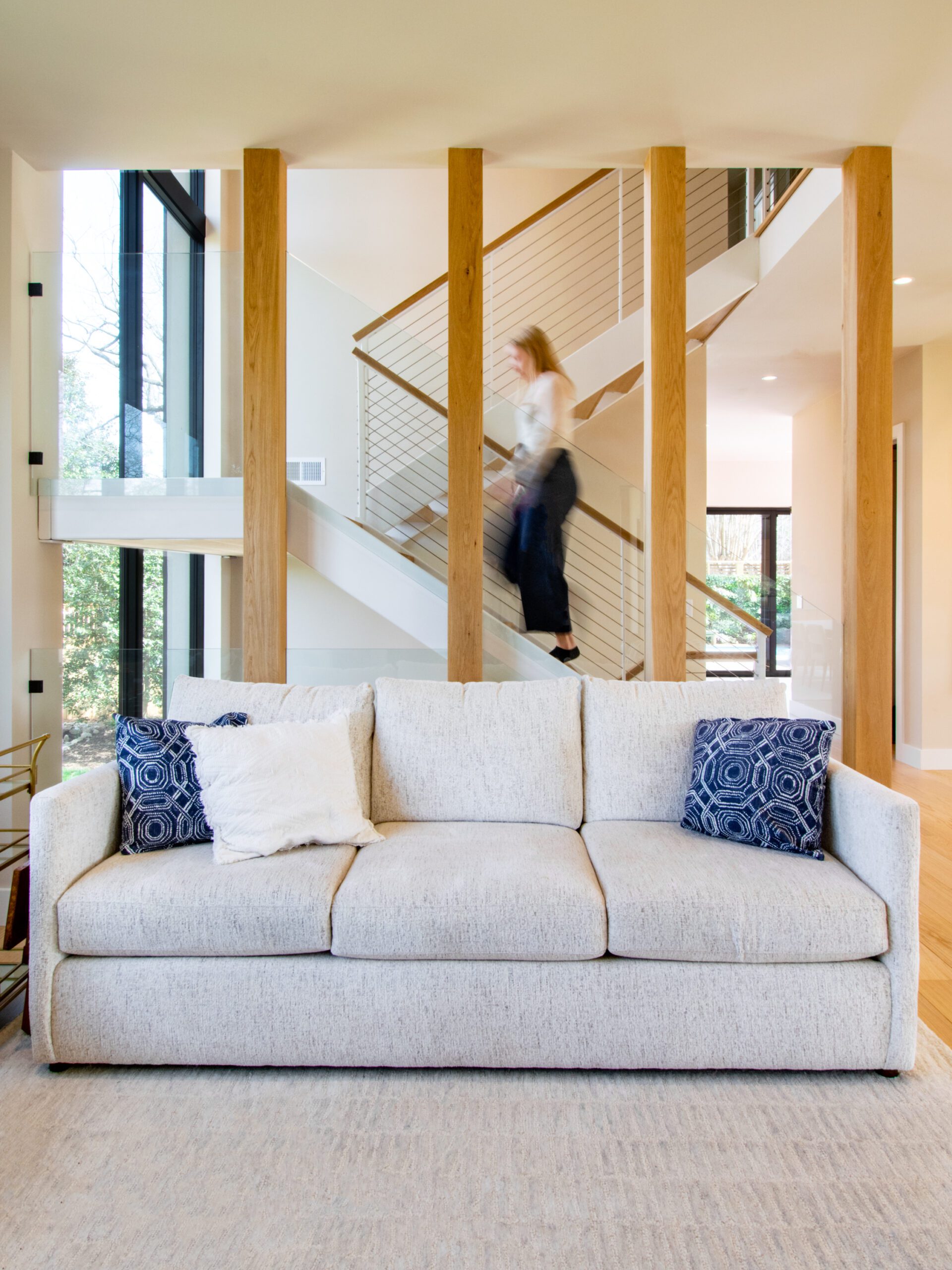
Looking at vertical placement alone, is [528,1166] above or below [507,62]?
below

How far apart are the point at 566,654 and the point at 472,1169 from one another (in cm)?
199

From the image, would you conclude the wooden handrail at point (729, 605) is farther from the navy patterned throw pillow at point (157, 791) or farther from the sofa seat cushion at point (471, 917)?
the navy patterned throw pillow at point (157, 791)

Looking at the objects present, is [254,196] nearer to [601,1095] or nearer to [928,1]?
[928,1]

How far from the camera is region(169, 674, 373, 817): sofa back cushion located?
254cm

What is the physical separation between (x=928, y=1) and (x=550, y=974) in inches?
109

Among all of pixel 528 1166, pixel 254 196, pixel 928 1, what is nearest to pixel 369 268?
pixel 254 196

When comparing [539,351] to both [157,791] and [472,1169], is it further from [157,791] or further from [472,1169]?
[472,1169]

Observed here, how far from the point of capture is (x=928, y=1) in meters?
2.29

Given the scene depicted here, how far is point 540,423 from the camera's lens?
3.29m

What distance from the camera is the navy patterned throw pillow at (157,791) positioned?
7.27 feet

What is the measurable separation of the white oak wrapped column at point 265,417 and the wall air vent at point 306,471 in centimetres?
12

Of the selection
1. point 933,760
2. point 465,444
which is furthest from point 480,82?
point 933,760

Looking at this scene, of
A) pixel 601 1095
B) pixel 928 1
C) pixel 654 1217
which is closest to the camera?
pixel 654 1217

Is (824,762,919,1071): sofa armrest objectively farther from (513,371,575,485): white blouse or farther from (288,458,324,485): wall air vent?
(288,458,324,485): wall air vent
